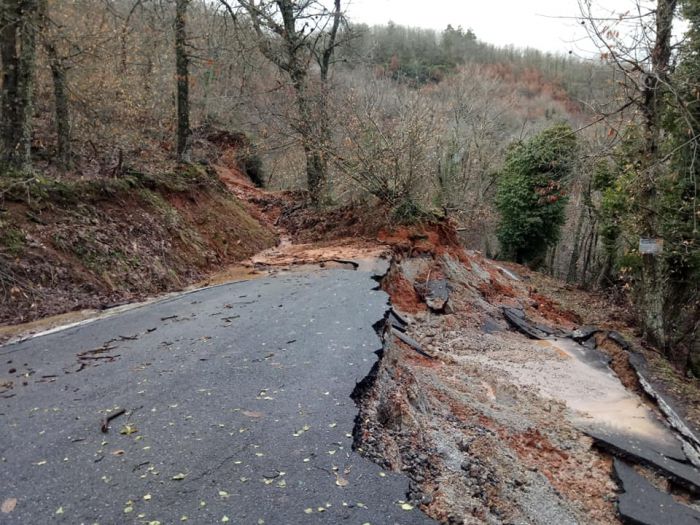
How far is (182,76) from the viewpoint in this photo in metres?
11.6

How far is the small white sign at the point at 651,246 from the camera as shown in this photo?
373 inches

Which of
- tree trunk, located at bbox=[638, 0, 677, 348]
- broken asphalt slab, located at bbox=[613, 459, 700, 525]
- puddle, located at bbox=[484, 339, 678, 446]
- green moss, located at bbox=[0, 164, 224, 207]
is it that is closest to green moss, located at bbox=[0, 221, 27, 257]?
green moss, located at bbox=[0, 164, 224, 207]

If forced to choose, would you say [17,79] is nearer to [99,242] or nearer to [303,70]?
[99,242]

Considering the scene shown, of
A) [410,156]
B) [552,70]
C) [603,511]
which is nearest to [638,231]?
[410,156]

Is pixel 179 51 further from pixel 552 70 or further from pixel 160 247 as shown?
pixel 552 70

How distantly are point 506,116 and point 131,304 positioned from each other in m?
36.3

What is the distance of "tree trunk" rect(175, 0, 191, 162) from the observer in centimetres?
1127

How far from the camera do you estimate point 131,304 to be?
6.93 m

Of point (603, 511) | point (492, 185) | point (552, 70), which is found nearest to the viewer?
point (603, 511)

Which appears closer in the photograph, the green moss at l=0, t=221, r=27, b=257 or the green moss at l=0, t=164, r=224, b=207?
the green moss at l=0, t=221, r=27, b=257

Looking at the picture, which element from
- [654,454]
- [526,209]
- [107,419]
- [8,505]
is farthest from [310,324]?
[526,209]

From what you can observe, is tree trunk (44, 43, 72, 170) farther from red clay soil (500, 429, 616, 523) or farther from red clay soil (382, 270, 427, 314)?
red clay soil (500, 429, 616, 523)

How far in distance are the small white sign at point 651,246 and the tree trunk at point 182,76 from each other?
10564 mm

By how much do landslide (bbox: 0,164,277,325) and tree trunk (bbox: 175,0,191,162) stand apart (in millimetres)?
1531
